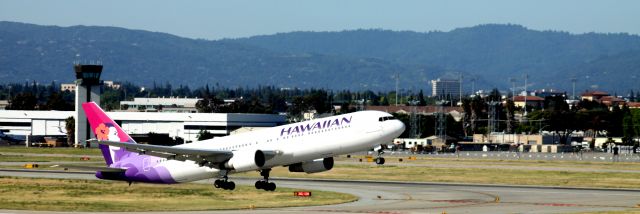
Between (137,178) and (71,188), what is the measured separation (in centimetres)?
1464

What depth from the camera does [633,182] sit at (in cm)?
11175

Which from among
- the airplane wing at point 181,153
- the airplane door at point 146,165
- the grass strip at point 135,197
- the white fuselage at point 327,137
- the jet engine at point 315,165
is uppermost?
the white fuselage at point 327,137

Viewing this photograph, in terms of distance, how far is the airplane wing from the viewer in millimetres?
78750

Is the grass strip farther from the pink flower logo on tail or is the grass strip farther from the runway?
the pink flower logo on tail

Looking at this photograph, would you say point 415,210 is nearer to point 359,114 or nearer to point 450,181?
point 359,114

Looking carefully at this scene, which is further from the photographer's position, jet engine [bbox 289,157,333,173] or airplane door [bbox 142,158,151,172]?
airplane door [bbox 142,158,151,172]

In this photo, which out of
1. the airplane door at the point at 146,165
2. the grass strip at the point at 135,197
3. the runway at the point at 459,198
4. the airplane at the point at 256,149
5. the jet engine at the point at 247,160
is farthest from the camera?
the airplane door at the point at 146,165

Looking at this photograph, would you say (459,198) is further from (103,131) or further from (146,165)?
(103,131)

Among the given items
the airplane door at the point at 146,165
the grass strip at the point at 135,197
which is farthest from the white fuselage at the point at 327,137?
the airplane door at the point at 146,165

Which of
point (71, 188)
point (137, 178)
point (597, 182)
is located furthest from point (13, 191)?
point (597, 182)

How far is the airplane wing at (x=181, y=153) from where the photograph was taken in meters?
78.8

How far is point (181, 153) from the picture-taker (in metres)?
80.6

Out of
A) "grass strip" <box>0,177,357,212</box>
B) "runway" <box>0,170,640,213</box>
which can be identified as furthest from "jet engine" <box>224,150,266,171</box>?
"grass strip" <box>0,177,357,212</box>

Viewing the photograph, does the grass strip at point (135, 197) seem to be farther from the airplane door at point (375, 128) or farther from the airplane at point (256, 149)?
the airplane door at point (375, 128)
